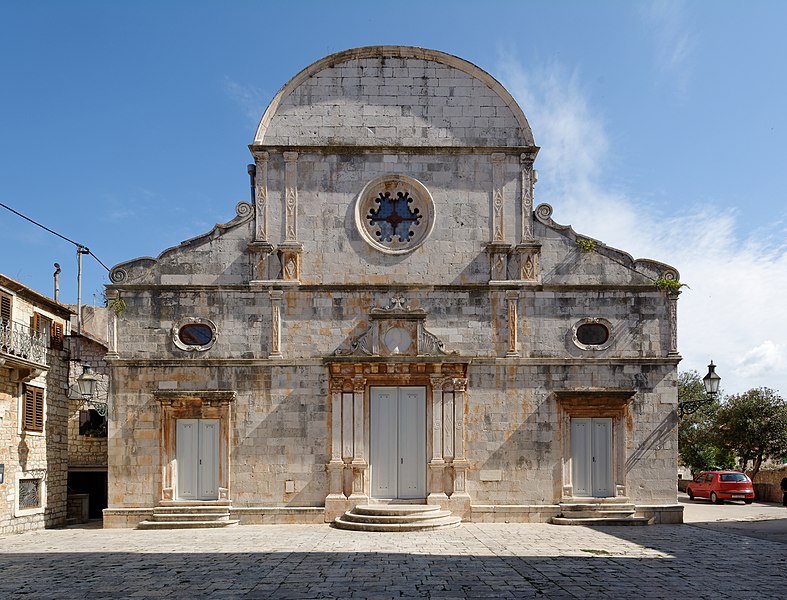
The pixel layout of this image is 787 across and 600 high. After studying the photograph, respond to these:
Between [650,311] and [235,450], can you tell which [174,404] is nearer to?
[235,450]

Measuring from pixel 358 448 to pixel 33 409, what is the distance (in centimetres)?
865

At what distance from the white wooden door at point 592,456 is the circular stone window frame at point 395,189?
6.41 m

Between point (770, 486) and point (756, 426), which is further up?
point (756, 426)

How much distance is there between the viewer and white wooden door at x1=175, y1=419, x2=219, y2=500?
18641 millimetres

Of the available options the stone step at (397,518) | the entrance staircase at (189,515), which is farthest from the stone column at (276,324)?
the stone step at (397,518)

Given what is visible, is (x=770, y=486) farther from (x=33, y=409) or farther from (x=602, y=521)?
(x=33, y=409)

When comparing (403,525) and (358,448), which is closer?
(403,525)

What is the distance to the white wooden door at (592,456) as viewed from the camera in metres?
18.9

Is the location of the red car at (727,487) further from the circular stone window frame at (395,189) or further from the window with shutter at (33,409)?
the window with shutter at (33,409)

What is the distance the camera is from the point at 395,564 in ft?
41.9

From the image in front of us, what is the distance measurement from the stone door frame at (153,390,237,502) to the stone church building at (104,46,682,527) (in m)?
0.05

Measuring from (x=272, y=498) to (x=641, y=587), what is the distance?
10242 millimetres

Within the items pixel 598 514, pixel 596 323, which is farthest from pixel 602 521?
pixel 596 323

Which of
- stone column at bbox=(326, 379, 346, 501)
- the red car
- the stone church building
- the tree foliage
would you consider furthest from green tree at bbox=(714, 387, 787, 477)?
stone column at bbox=(326, 379, 346, 501)
